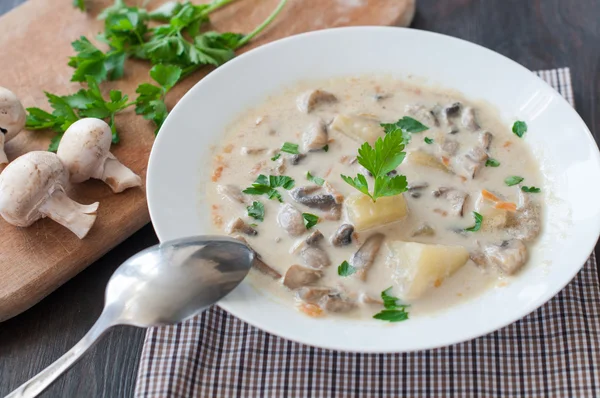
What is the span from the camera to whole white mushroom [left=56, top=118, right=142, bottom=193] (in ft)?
13.3

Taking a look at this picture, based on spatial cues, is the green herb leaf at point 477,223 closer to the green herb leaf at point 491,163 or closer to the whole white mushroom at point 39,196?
the green herb leaf at point 491,163

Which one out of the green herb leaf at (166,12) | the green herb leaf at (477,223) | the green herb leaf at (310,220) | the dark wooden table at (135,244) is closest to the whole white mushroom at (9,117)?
the dark wooden table at (135,244)

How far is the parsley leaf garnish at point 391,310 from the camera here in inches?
126

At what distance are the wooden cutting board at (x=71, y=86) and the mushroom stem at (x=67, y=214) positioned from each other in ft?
0.21

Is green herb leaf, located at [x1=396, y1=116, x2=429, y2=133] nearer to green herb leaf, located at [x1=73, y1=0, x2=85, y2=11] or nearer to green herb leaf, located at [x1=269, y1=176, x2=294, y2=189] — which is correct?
green herb leaf, located at [x1=269, y1=176, x2=294, y2=189]

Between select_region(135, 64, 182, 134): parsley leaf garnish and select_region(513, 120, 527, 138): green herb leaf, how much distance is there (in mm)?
2169

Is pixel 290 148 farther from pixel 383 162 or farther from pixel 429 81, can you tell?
pixel 429 81

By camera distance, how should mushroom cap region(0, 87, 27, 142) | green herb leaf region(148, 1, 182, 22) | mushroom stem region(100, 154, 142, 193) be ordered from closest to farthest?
mushroom stem region(100, 154, 142, 193)
mushroom cap region(0, 87, 27, 142)
green herb leaf region(148, 1, 182, 22)

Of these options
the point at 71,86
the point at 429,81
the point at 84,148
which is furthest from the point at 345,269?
the point at 71,86

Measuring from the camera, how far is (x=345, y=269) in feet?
11.2

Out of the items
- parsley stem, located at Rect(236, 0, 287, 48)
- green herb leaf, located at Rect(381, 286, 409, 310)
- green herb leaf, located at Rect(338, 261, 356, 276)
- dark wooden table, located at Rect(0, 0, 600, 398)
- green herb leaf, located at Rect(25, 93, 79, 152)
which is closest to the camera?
green herb leaf, located at Rect(381, 286, 409, 310)

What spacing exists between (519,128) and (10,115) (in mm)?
3088

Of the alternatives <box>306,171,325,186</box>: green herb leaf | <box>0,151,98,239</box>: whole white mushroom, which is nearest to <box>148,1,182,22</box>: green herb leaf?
<box>0,151,98,239</box>: whole white mushroom

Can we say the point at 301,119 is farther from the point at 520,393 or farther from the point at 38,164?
the point at 520,393
